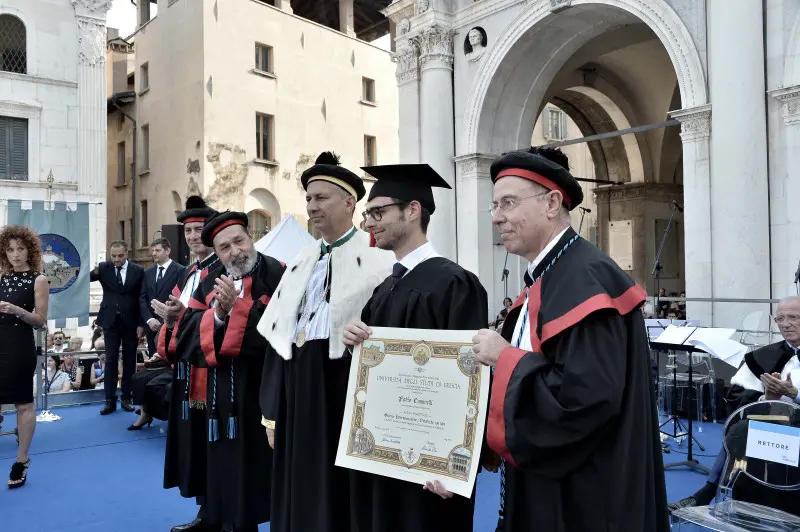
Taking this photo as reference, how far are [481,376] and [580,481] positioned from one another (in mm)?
468

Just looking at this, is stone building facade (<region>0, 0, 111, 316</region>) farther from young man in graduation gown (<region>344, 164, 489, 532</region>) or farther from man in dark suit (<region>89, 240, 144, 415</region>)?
young man in graduation gown (<region>344, 164, 489, 532</region>)

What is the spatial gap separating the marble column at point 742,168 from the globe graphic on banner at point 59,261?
374 inches

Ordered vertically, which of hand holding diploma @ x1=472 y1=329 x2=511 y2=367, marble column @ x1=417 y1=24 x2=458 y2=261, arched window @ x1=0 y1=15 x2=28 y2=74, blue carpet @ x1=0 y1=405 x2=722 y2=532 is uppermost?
arched window @ x1=0 y1=15 x2=28 y2=74

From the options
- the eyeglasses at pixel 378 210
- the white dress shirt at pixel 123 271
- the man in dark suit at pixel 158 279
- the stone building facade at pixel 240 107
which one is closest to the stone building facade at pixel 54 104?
the stone building facade at pixel 240 107

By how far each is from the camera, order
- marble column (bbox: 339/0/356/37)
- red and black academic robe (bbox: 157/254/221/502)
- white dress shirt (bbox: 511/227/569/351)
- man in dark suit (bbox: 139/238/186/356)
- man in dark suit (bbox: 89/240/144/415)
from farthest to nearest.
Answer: marble column (bbox: 339/0/356/37), man in dark suit (bbox: 89/240/144/415), man in dark suit (bbox: 139/238/186/356), red and black academic robe (bbox: 157/254/221/502), white dress shirt (bbox: 511/227/569/351)

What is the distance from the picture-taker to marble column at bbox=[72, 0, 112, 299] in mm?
18469

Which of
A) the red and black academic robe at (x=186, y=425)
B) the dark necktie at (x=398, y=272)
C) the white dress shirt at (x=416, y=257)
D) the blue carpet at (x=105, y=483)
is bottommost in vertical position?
the blue carpet at (x=105, y=483)

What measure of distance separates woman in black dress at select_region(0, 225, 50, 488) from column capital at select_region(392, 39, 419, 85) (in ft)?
34.6

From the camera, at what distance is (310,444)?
306 cm

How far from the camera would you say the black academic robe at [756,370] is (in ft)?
16.1

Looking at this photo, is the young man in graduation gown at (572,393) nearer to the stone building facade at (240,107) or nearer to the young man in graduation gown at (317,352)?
the young man in graduation gown at (317,352)

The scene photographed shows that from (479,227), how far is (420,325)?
37.3 feet

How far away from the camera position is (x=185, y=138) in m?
22.8

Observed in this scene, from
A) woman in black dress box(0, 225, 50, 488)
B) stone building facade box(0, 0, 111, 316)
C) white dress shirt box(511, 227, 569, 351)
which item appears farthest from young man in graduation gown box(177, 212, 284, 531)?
stone building facade box(0, 0, 111, 316)
